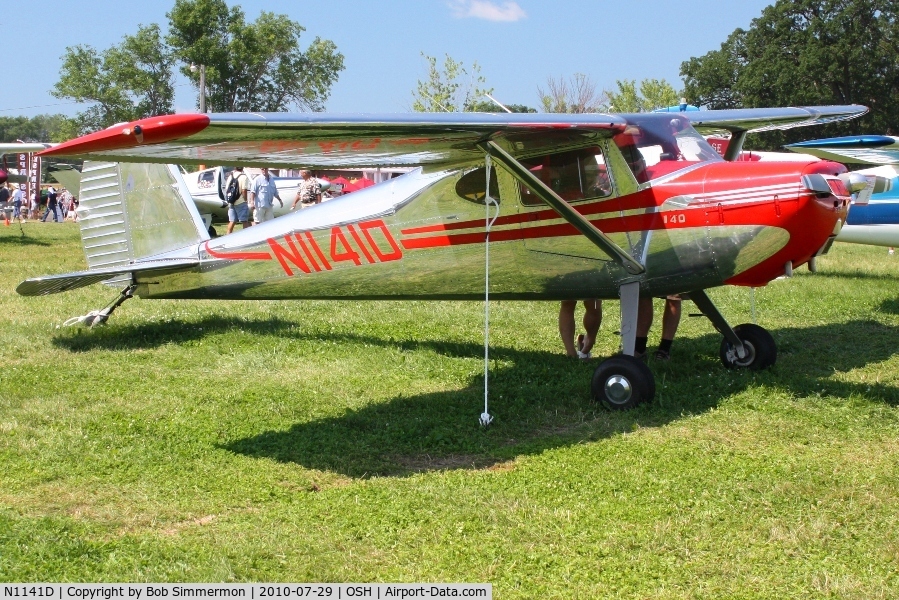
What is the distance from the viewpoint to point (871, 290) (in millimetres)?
13289

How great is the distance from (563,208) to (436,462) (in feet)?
7.16

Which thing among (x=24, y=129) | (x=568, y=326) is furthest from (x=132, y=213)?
(x=24, y=129)

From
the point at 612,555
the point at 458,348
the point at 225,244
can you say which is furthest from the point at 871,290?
the point at 612,555

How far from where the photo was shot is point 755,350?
8195 mm

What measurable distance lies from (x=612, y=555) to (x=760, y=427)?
8.63 feet

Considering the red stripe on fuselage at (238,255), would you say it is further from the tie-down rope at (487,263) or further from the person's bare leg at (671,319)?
the person's bare leg at (671,319)

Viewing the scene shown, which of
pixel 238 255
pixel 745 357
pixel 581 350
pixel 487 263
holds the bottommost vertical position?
pixel 581 350

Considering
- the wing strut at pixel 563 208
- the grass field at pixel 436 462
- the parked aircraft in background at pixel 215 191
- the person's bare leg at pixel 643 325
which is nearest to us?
the grass field at pixel 436 462

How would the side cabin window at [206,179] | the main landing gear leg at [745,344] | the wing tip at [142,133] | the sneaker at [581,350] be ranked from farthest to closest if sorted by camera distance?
the side cabin window at [206,179], the sneaker at [581,350], the main landing gear leg at [745,344], the wing tip at [142,133]

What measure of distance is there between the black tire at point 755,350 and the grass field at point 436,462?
0.24 meters

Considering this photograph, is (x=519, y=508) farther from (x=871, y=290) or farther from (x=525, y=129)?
(x=871, y=290)

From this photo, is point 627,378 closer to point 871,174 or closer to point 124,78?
point 871,174

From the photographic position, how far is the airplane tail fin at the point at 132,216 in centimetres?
914

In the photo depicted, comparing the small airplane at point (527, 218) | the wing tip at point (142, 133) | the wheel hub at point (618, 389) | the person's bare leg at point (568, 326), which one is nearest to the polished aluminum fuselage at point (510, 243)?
the small airplane at point (527, 218)
